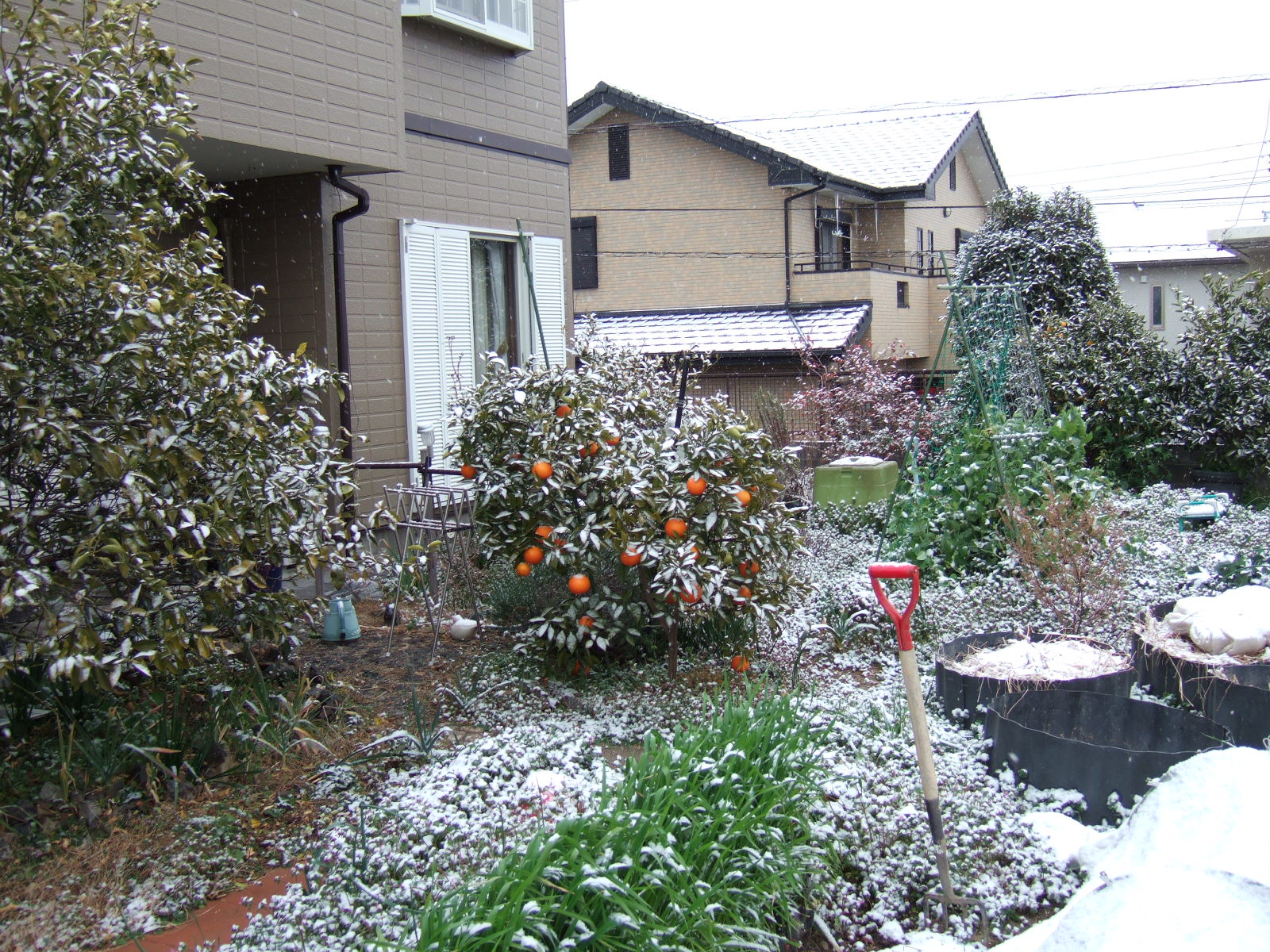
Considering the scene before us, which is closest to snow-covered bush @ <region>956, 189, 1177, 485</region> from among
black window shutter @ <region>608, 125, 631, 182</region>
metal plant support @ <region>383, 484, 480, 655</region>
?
metal plant support @ <region>383, 484, 480, 655</region>

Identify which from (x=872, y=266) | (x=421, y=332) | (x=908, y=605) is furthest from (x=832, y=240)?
(x=908, y=605)

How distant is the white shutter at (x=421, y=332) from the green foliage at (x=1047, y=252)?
9.90 meters

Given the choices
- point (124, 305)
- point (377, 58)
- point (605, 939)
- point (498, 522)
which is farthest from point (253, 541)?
point (377, 58)

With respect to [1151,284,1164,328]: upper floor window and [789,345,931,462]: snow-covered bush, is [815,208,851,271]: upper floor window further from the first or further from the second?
[1151,284,1164,328]: upper floor window

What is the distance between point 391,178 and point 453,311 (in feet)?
3.75

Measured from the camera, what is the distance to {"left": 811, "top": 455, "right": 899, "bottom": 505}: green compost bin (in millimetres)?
9477

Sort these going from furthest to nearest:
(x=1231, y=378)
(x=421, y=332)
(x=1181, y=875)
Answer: (x=1231, y=378), (x=421, y=332), (x=1181, y=875)

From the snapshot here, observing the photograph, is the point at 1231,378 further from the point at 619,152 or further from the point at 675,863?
the point at 619,152

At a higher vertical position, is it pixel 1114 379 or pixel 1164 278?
pixel 1164 278

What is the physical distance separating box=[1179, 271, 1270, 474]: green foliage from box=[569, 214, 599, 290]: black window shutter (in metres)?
12.3

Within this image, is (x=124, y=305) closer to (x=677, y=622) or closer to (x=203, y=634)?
(x=203, y=634)

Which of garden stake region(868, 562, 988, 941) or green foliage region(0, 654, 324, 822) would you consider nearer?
garden stake region(868, 562, 988, 941)

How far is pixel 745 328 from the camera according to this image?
19438 mm

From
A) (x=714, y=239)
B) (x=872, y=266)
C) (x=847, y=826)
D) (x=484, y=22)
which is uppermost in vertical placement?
(x=714, y=239)
